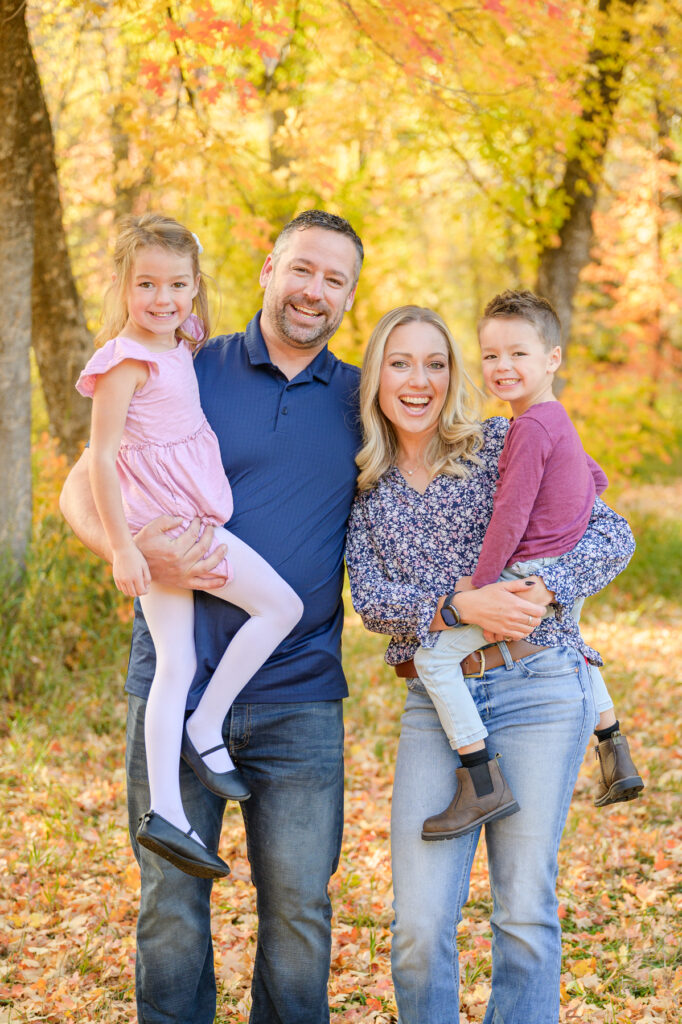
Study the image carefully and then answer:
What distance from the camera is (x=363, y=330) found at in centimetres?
1017

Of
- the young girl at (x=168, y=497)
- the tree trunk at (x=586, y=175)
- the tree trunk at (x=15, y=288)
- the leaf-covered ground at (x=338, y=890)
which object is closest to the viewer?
the young girl at (x=168, y=497)

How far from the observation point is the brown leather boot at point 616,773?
9.11 feet

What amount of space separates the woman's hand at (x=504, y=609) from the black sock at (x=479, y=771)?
33 cm

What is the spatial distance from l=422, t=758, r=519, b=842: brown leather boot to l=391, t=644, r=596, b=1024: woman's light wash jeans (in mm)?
54

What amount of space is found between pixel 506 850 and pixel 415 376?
4.34 ft

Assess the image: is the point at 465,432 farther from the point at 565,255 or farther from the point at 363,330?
the point at 363,330

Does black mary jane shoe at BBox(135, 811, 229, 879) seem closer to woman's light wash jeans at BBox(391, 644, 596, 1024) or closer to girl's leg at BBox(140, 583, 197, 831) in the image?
girl's leg at BBox(140, 583, 197, 831)

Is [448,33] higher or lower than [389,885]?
higher

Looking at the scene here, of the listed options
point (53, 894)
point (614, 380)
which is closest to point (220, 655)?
point (53, 894)

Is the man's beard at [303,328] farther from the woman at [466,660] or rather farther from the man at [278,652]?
the woman at [466,660]

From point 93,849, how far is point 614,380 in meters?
8.81

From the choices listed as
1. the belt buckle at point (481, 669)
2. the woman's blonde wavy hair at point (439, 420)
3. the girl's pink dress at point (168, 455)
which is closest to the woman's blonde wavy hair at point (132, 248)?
the girl's pink dress at point (168, 455)

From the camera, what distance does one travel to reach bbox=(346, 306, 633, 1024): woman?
7.94 ft

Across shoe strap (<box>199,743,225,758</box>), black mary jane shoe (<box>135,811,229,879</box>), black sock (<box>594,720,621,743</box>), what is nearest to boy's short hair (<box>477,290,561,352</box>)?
black sock (<box>594,720,621,743</box>)
